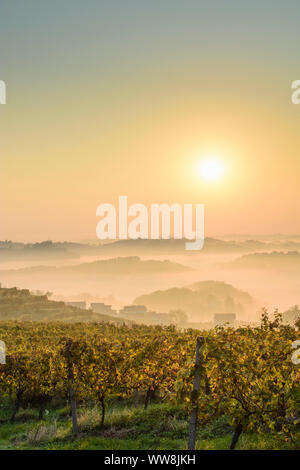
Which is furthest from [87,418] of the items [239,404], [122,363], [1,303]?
[1,303]

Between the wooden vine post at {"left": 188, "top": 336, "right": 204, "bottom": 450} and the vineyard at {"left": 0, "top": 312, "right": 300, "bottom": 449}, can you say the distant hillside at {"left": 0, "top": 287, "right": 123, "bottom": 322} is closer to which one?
the vineyard at {"left": 0, "top": 312, "right": 300, "bottom": 449}

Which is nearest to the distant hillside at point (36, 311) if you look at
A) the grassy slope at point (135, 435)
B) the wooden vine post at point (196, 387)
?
the grassy slope at point (135, 435)

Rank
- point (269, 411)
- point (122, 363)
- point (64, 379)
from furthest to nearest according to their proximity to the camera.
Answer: point (64, 379) < point (122, 363) < point (269, 411)

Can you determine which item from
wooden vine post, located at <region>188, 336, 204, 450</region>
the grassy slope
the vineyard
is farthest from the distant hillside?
wooden vine post, located at <region>188, 336, 204, 450</region>

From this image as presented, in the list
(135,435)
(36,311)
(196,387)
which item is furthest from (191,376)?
(36,311)

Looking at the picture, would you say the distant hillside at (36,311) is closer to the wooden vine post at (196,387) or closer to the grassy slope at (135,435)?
the grassy slope at (135,435)

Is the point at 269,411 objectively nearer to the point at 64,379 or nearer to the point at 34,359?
the point at 64,379

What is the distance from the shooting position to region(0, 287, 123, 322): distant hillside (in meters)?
156

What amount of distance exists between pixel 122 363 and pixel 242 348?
9.66 meters

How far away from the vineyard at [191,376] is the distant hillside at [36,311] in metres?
126

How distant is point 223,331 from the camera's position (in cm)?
1419

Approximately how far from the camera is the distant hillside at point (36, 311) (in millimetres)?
155625

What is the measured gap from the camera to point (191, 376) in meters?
14.0

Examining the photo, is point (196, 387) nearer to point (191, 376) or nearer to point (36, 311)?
point (191, 376)
